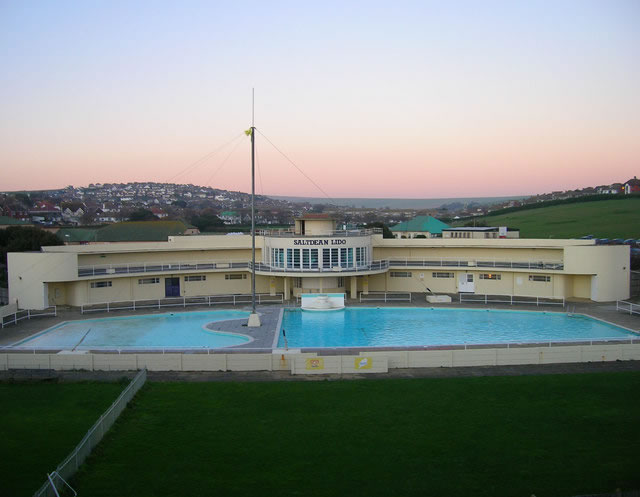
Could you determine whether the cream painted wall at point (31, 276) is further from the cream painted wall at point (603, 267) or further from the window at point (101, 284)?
the cream painted wall at point (603, 267)

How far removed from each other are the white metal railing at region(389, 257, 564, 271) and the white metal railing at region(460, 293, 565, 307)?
208 centimetres

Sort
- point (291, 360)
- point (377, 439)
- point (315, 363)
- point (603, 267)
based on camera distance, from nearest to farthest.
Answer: point (377, 439) → point (315, 363) → point (291, 360) → point (603, 267)

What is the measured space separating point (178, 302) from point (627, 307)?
93.2ft

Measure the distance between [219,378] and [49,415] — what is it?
5.86 m

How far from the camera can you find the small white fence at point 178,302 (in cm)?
3547

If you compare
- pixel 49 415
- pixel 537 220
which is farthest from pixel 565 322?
pixel 537 220

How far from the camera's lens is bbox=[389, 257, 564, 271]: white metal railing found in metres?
38.6

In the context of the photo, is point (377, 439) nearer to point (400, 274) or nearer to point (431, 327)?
point (431, 327)

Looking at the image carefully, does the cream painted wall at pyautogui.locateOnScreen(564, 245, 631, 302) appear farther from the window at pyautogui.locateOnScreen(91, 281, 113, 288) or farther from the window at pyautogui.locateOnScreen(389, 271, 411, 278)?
the window at pyautogui.locateOnScreen(91, 281, 113, 288)

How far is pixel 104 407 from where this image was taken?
58.3ft

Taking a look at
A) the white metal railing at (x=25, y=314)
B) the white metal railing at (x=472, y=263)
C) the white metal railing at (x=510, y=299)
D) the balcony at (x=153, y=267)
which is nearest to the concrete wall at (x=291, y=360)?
the white metal railing at (x=25, y=314)

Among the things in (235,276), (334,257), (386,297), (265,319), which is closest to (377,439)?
(265,319)

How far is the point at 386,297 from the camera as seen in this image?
38781 mm

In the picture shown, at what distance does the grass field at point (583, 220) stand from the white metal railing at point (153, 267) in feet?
167
